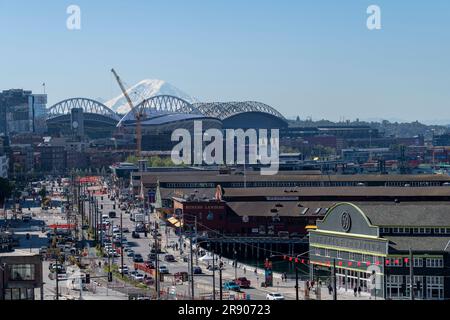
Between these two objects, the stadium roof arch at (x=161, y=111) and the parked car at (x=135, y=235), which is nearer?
the parked car at (x=135, y=235)

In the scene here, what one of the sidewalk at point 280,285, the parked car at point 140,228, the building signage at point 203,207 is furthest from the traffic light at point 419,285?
the parked car at point 140,228

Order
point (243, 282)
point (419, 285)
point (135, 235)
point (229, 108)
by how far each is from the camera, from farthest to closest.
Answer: point (229, 108) → point (135, 235) → point (243, 282) → point (419, 285)

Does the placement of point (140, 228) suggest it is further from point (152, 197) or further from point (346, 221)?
point (346, 221)

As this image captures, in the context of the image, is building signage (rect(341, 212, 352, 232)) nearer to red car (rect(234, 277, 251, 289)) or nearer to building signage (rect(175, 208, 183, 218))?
red car (rect(234, 277, 251, 289))

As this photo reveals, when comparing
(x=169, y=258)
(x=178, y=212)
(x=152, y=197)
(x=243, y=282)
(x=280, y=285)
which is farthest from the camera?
(x=152, y=197)

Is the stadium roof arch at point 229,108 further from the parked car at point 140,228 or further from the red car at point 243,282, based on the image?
the red car at point 243,282

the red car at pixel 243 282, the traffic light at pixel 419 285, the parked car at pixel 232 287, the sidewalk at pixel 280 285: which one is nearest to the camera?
the sidewalk at pixel 280 285

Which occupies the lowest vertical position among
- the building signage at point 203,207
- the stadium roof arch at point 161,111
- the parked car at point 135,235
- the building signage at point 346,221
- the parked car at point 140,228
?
the parked car at point 135,235

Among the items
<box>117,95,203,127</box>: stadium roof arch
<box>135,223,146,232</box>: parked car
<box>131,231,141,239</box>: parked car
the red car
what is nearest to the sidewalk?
the red car

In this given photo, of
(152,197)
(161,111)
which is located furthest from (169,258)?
(161,111)
